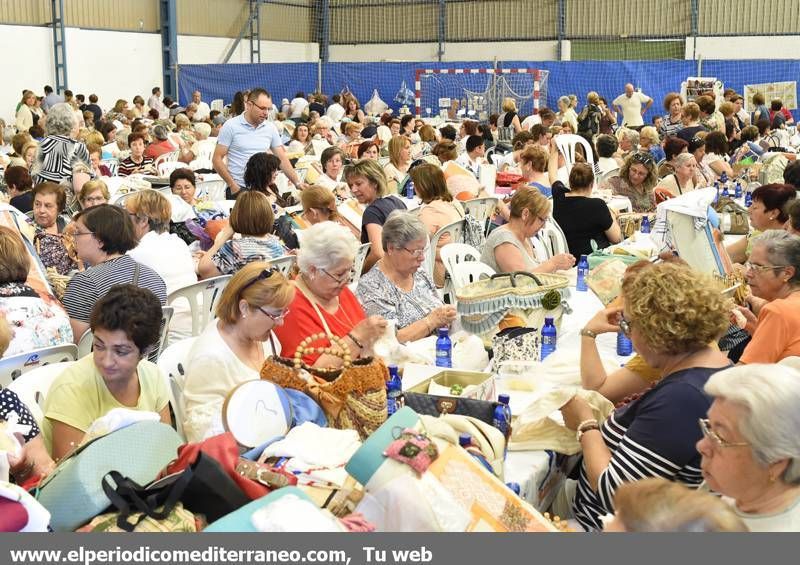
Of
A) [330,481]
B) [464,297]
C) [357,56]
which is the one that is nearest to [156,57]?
[357,56]

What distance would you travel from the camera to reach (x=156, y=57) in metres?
25.1

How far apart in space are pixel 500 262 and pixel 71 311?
229 cm

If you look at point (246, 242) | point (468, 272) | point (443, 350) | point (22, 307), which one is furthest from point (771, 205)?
point (22, 307)

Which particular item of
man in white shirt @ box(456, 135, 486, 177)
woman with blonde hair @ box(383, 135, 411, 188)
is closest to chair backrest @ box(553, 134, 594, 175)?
man in white shirt @ box(456, 135, 486, 177)

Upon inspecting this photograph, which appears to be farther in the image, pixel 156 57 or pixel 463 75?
pixel 156 57

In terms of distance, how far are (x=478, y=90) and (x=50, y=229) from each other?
1789 cm

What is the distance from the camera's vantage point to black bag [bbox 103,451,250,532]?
6.94ft

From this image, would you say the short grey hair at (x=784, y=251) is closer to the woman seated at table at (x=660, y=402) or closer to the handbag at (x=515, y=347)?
the handbag at (x=515, y=347)

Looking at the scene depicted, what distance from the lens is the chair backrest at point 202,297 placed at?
4.86 meters

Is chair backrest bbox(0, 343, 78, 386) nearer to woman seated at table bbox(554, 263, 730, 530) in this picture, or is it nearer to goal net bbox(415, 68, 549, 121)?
woman seated at table bbox(554, 263, 730, 530)

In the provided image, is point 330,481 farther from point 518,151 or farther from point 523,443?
point 518,151

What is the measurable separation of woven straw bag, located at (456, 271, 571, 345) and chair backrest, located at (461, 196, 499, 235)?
3638 millimetres

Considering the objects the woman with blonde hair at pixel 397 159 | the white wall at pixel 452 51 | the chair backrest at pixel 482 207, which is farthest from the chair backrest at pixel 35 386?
the white wall at pixel 452 51
